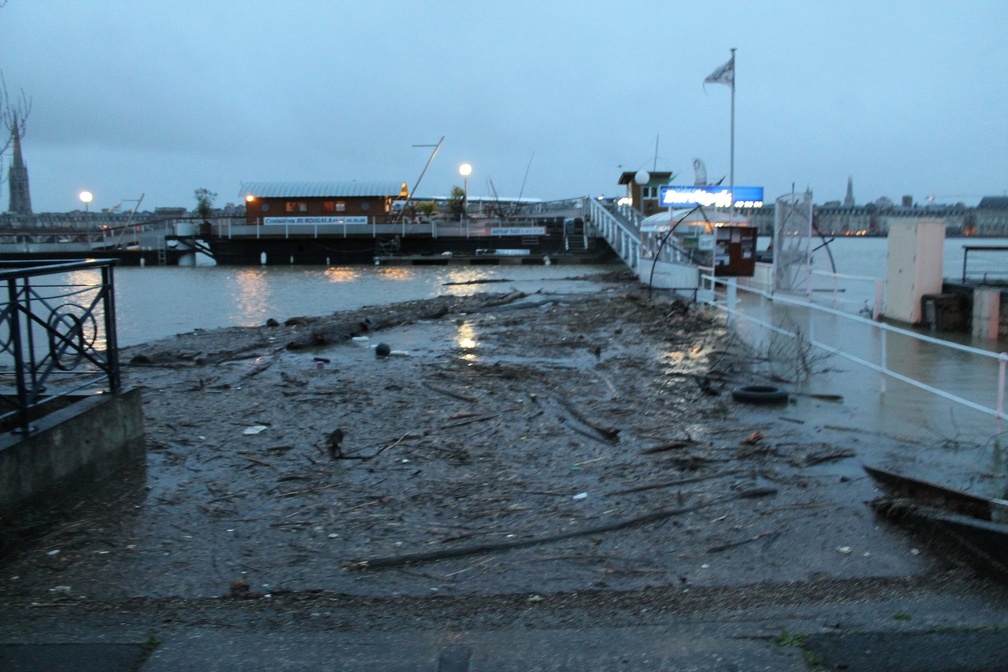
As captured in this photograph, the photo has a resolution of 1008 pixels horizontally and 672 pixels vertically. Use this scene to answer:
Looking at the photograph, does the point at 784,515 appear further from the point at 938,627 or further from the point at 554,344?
the point at 554,344

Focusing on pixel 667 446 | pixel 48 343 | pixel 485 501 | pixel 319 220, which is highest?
pixel 319 220

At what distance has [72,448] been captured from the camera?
5996mm

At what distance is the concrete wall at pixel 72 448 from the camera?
5340 mm

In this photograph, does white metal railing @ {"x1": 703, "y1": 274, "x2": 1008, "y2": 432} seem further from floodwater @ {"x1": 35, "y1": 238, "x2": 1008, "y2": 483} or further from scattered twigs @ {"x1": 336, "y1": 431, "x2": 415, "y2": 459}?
scattered twigs @ {"x1": 336, "y1": 431, "x2": 415, "y2": 459}

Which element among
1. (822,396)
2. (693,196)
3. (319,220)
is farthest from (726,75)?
(319,220)

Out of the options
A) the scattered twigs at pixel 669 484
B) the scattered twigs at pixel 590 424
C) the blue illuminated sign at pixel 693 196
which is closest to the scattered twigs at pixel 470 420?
the scattered twigs at pixel 590 424

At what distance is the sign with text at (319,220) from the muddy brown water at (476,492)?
56267mm

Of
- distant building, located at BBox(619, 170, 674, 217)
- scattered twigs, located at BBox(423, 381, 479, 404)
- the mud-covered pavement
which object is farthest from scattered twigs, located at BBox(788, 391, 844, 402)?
distant building, located at BBox(619, 170, 674, 217)

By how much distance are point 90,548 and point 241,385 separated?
216 inches

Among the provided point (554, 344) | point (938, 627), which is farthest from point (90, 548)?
point (554, 344)

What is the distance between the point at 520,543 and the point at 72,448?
10.9 ft

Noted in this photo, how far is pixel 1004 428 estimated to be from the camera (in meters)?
7.49

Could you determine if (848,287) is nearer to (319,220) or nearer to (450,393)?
(450,393)

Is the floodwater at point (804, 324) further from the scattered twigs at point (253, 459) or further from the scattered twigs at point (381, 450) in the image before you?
the scattered twigs at point (253, 459)
